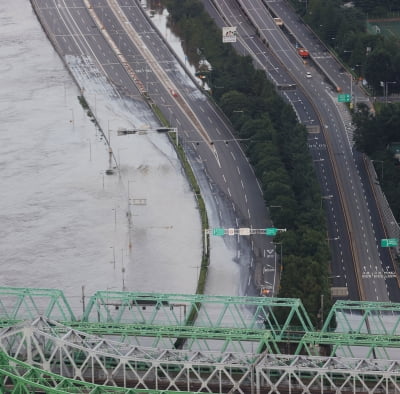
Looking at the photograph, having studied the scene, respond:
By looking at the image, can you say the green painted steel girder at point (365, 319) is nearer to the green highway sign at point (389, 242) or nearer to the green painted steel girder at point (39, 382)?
the green highway sign at point (389, 242)

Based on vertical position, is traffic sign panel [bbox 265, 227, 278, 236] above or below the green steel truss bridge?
above

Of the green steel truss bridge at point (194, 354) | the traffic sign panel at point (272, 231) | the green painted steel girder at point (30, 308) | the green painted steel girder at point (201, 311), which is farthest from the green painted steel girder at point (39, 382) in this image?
the traffic sign panel at point (272, 231)

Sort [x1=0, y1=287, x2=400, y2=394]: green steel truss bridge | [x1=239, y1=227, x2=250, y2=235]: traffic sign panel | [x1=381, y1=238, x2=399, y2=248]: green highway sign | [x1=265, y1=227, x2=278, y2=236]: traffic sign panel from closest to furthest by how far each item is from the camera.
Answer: [x1=0, y1=287, x2=400, y2=394]: green steel truss bridge
[x1=265, y1=227, x2=278, y2=236]: traffic sign panel
[x1=239, y1=227, x2=250, y2=235]: traffic sign panel
[x1=381, y1=238, x2=399, y2=248]: green highway sign

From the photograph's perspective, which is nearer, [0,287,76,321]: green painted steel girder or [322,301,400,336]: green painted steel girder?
[322,301,400,336]: green painted steel girder

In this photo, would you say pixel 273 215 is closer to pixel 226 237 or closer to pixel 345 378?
pixel 226 237

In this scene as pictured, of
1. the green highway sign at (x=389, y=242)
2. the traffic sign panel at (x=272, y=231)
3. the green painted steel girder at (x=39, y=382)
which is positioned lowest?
the green painted steel girder at (x=39, y=382)

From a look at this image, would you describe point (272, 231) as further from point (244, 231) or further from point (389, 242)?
point (389, 242)

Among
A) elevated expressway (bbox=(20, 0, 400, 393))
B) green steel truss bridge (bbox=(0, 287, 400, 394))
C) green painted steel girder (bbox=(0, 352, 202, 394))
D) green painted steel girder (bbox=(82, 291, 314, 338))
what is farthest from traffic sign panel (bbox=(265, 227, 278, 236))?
green painted steel girder (bbox=(0, 352, 202, 394))

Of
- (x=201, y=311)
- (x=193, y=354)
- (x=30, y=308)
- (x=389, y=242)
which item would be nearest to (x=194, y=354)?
(x=193, y=354)

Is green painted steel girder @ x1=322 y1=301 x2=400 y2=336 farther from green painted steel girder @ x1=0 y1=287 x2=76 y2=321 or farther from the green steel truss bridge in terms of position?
green painted steel girder @ x1=0 y1=287 x2=76 y2=321

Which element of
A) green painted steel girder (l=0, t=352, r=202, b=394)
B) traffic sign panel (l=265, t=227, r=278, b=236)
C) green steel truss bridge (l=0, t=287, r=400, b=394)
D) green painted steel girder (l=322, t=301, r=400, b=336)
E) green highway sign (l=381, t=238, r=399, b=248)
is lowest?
green painted steel girder (l=0, t=352, r=202, b=394)
